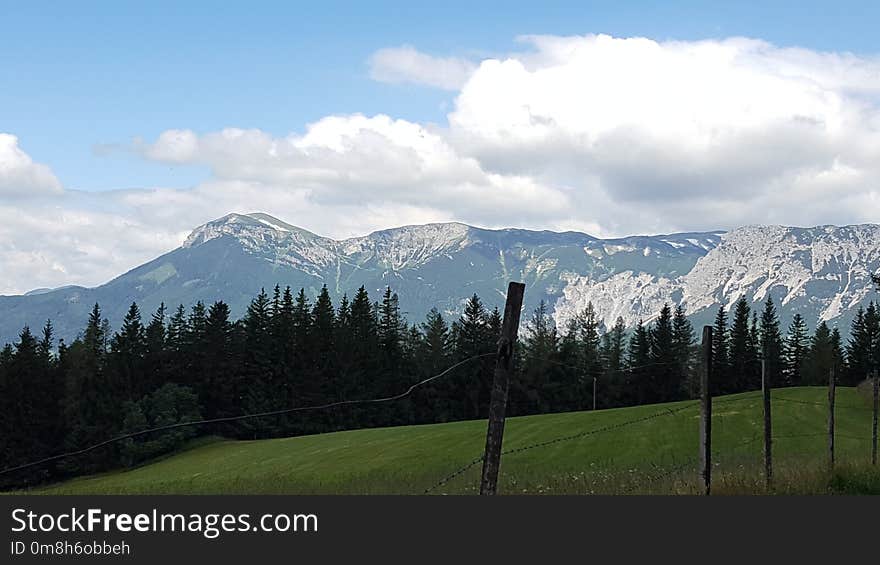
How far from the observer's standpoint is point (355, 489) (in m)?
18.2

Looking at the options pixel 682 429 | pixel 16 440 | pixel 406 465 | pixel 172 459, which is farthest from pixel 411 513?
pixel 16 440

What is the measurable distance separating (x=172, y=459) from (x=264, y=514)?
77.1m

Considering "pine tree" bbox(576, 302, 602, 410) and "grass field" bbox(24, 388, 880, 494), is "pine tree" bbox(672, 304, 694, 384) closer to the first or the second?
"pine tree" bbox(576, 302, 602, 410)

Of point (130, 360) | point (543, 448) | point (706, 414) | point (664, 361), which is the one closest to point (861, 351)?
point (664, 361)

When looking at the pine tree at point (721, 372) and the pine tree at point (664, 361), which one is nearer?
the pine tree at point (721, 372)

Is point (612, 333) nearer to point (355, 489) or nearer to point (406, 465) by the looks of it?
point (406, 465)

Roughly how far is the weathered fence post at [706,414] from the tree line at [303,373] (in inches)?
3068

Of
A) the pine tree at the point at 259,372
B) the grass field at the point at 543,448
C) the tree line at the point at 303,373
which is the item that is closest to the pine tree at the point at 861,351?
the tree line at the point at 303,373

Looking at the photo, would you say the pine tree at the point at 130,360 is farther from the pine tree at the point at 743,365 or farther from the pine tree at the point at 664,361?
the pine tree at the point at 743,365

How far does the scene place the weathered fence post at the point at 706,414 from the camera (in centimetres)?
1349

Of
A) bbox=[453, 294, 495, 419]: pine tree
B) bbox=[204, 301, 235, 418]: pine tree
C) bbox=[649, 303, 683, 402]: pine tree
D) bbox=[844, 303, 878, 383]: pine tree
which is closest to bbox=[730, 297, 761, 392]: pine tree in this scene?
bbox=[649, 303, 683, 402]: pine tree

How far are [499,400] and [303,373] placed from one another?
93.8 meters

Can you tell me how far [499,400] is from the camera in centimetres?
1065

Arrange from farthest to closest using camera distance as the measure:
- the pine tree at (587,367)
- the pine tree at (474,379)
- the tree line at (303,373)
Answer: the pine tree at (587,367)
the pine tree at (474,379)
the tree line at (303,373)
